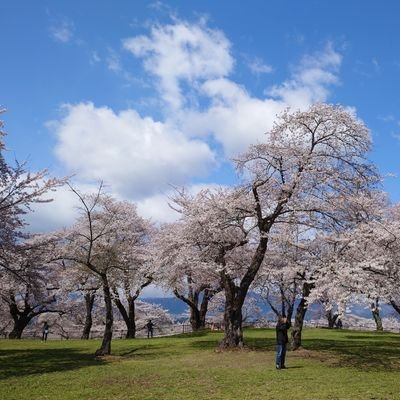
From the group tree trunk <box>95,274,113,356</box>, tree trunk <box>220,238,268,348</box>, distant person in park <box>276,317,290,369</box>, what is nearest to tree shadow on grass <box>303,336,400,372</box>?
distant person in park <box>276,317,290,369</box>

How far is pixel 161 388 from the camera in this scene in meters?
14.7

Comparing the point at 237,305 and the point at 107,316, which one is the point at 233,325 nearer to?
the point at 237,305

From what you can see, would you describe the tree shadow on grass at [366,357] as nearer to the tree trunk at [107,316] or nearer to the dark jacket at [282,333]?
the dark jacket at [282,333]

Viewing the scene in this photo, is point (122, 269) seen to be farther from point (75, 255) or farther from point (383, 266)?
point (383, 266)

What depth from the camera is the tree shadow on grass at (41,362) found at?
18906mm

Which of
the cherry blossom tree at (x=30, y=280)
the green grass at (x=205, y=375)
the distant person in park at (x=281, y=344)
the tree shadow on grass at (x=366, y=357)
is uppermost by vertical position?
the cherry blossom tree at (x=30, y=280)

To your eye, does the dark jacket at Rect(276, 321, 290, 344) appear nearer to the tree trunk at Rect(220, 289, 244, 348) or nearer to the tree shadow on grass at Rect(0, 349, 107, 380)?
the tree trunk at Rect(220, 289, 244, 348)

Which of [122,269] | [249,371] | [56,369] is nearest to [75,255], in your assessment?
[122,269]

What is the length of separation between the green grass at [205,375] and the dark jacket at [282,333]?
113 centimetres

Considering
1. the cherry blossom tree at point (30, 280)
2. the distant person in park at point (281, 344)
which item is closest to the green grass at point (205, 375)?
the distant person in park at point (281, 344)

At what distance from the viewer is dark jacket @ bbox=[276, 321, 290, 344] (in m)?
18.3

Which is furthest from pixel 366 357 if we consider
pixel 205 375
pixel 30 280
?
pixel 30 280

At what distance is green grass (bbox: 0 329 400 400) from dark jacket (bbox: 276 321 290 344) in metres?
1.13

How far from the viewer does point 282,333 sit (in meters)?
18.6
